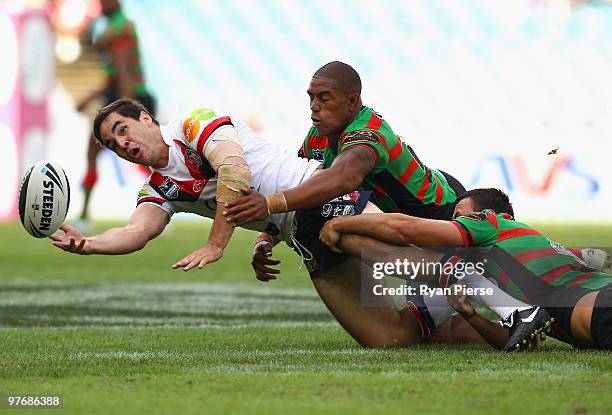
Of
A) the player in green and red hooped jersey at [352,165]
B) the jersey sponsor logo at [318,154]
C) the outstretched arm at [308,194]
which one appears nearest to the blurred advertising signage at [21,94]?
the jersey sponsor logo at [318,154]

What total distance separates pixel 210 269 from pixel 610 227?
7276mm

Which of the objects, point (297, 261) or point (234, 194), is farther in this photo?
point (297, 261)

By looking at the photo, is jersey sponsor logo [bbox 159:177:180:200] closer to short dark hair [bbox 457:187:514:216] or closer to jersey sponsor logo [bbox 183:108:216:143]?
jersey sponsor logo [bbox 183:108:216:143]

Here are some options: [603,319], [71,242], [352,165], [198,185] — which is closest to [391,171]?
[352,165]

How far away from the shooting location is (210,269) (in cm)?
1058

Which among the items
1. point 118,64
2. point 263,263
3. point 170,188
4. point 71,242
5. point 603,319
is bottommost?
point 603,319

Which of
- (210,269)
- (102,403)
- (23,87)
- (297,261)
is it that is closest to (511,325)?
(102,403)

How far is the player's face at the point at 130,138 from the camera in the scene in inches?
204

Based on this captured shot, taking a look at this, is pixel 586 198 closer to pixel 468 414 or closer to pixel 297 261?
pixel 297 261

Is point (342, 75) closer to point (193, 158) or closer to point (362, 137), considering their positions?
point (362, 137)

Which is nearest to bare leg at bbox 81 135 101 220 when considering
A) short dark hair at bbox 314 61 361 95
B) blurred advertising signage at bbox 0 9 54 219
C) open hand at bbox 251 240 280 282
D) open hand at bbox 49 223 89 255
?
blurred advertising signage at bbox 0 9 54 219

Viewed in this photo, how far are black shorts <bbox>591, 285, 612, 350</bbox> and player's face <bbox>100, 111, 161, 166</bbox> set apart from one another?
79.5 inches

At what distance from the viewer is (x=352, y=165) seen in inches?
191

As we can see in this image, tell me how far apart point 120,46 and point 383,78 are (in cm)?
1004
